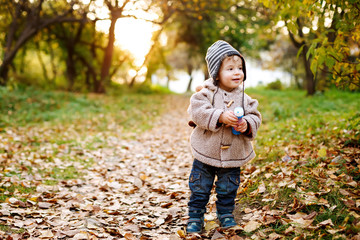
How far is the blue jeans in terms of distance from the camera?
3.10m

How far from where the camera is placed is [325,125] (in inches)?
237

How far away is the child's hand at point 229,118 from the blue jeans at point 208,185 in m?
0.53

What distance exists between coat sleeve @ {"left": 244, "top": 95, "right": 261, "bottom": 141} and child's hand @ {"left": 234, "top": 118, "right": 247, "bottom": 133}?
0.34 ft

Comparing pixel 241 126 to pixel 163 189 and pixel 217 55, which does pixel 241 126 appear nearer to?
pixel 217 55

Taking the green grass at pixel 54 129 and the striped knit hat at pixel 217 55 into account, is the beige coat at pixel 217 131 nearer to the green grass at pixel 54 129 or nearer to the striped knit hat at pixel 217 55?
the striped knit hat at pixel 217 55

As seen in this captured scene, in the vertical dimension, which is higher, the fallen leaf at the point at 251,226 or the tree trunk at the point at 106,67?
the tree trunk at the point at 106,67

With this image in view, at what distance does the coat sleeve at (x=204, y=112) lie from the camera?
112 inches

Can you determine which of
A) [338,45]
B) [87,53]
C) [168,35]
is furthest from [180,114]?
[168,35]

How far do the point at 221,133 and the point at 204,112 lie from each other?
0.28m

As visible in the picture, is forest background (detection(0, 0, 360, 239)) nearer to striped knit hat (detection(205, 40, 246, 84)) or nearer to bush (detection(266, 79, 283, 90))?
striped knit hat (detection(205, 40, 246, 84))

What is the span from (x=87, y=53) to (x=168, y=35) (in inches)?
359

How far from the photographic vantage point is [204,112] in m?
2.88

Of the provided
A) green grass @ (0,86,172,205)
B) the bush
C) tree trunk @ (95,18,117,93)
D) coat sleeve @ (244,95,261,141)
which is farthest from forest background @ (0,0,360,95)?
coat sleeve @ (244,95,261,141)

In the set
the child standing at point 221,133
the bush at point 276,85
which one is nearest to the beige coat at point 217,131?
the child standing at point 221,133
